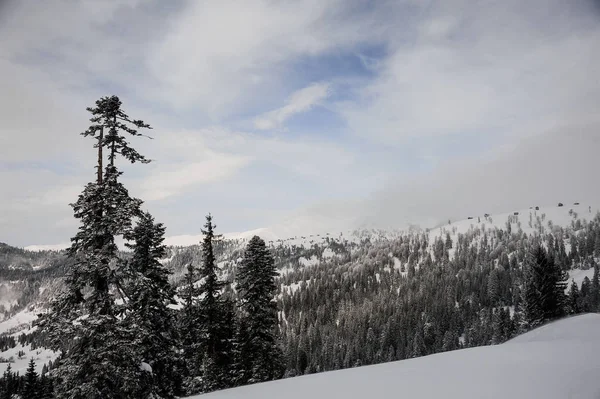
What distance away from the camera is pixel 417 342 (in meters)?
113

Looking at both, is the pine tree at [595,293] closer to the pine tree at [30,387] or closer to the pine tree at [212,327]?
the pine tree at [212,327]

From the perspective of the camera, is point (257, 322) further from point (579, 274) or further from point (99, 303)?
point (579, 274)

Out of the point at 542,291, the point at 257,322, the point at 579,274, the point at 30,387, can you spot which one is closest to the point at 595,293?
the point at 579,274

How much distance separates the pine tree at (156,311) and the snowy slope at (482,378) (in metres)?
13.3

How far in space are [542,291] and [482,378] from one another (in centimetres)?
4033

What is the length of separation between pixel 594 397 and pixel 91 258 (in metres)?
14.0

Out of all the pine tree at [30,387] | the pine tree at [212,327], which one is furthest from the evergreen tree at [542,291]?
the pine tree at [30,387]

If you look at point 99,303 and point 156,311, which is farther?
point 156,311

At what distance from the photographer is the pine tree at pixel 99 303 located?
12117mm

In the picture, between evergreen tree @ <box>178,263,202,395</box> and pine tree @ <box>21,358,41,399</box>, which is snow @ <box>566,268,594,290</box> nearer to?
evergreen tree @ <box>178,263,202,395</box>

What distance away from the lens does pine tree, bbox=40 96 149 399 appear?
1212cm

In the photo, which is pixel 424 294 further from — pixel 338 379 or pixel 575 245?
pixel 338 379

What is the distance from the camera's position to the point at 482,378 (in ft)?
20.9

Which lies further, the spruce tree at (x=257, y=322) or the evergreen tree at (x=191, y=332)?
the spruce tree at (x=257, y=322)
